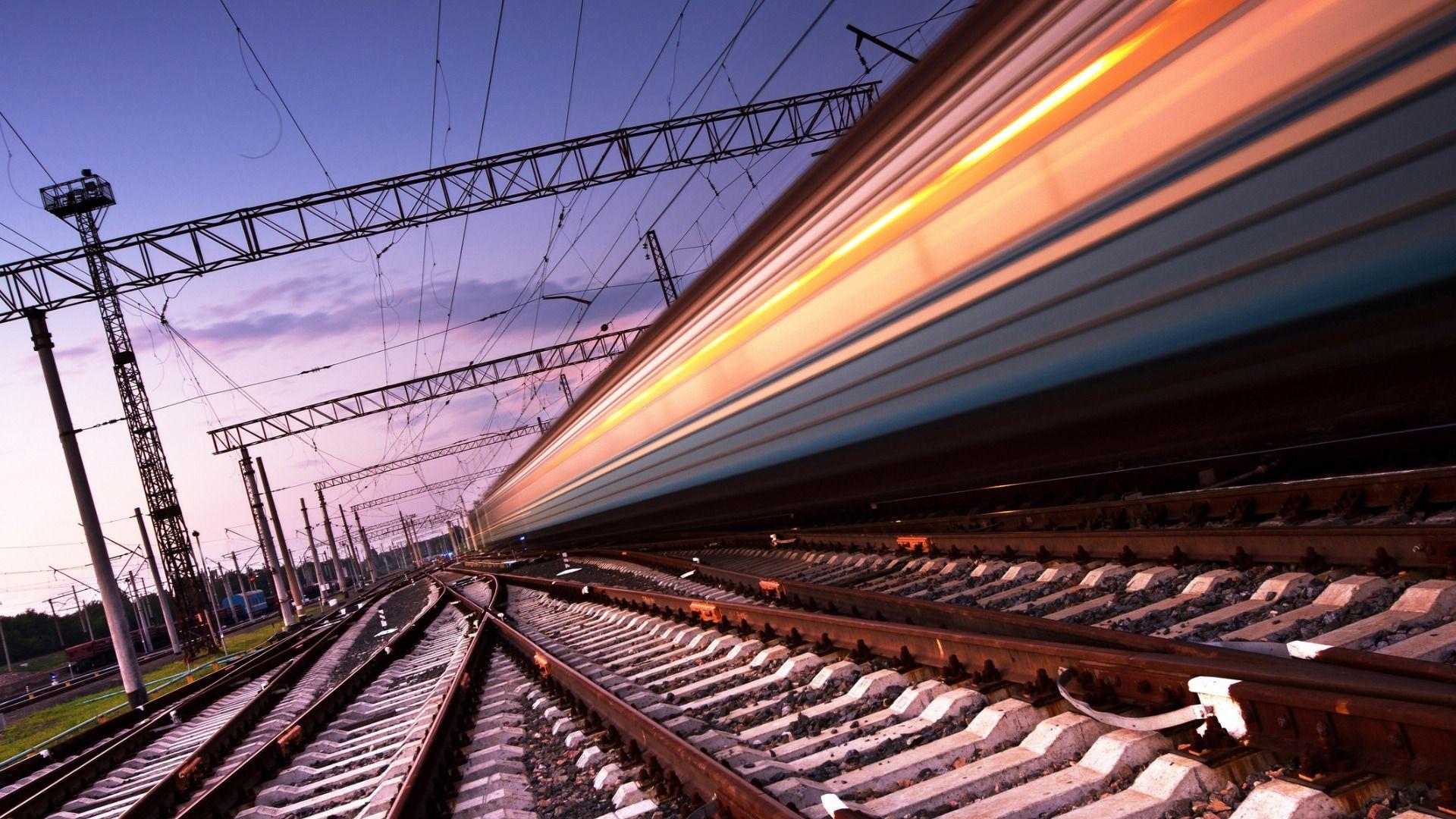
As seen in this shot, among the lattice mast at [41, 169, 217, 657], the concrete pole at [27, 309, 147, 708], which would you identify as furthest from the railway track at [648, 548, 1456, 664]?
the lattice mast at [41, 169, 217, 657]

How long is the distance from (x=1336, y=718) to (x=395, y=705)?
24.8ft

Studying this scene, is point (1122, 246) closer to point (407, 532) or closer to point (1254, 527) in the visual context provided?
point (1254, 527)

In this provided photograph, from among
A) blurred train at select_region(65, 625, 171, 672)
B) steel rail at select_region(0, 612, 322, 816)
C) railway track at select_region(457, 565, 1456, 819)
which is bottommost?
railway track at select_region(457, 565, 1456, 819)

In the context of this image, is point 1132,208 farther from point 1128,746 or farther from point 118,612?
point 118,612

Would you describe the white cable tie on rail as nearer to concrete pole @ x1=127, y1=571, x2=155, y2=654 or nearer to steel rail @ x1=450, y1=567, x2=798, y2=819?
steel rail @ x1=450, y1=567, x2=798, y2=819

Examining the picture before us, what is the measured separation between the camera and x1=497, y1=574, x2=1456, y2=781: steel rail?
210cm

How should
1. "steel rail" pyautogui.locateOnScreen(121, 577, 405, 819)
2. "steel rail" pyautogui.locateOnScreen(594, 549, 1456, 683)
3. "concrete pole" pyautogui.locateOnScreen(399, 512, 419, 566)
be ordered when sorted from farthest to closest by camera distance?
"concrete pole" pyautogui.locateOnScreen(399, 512, 419, 566) → "steel rail" pyautogui.locateOnScreen(121, 577, 405, 819) → "steel rail" pyautogui.locateOnScreen(594, 549, 1456, 683)

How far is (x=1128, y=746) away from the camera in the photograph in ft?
9.02

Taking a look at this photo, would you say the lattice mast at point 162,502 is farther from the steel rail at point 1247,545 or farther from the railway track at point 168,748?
the steel rail at point 1247,545

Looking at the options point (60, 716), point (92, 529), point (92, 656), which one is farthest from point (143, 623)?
point (92, 529)

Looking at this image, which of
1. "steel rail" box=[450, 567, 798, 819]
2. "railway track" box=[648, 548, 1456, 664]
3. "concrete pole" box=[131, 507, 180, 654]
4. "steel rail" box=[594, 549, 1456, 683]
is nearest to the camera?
"steel rail" box=[594, 549, 1456, 683]

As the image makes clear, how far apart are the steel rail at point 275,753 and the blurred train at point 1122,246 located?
4.54m

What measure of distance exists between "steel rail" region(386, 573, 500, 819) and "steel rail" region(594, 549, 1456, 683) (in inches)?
90.0

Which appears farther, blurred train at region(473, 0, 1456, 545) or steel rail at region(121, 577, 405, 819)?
steel rail at region(121, 577, 405, 819)
